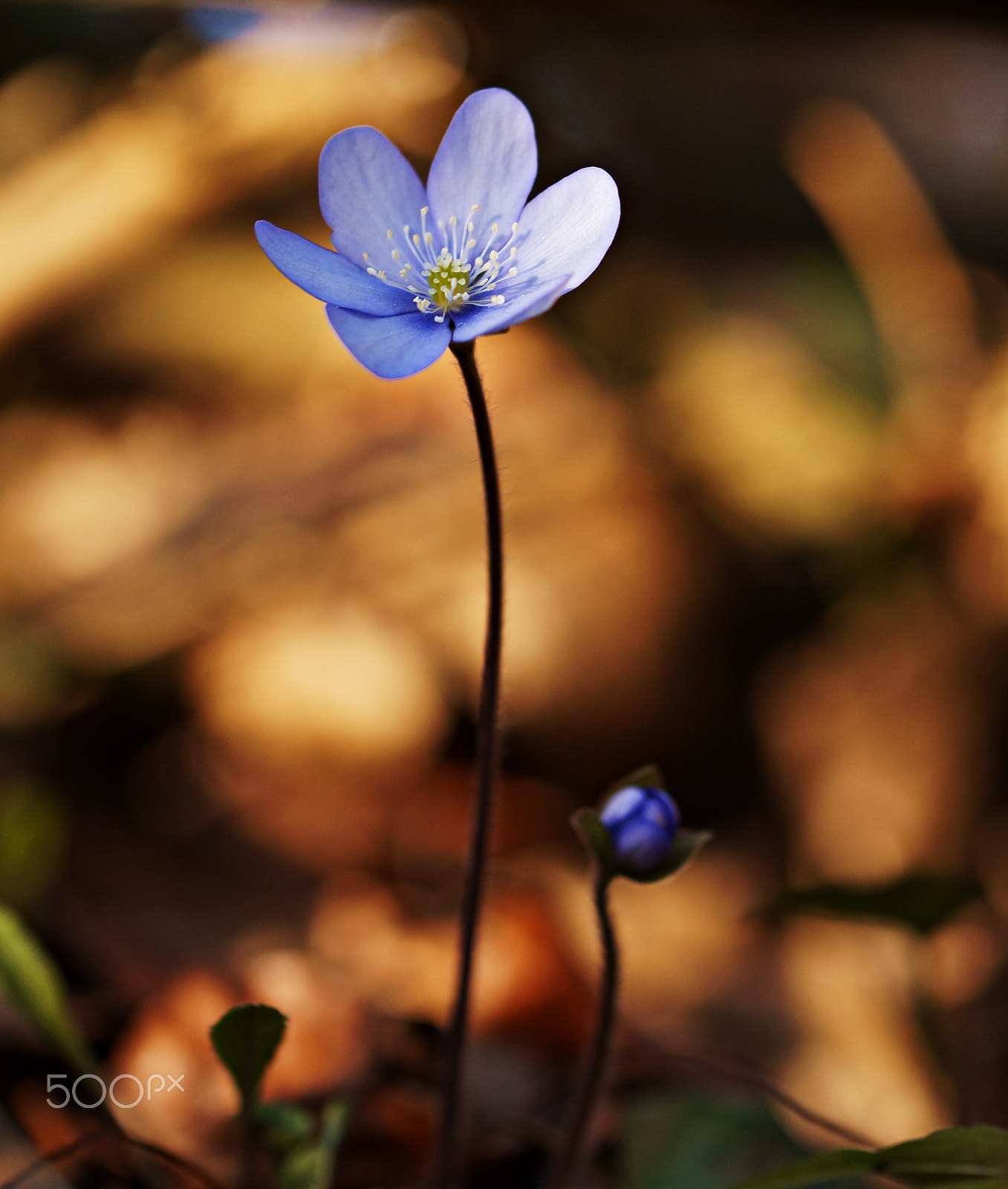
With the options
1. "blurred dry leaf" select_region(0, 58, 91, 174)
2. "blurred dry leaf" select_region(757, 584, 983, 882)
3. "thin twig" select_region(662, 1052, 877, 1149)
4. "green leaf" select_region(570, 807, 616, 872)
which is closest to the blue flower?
"green leaf" select_region(570, 807, 616, 872)

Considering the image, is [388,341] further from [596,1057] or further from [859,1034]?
[859,1034]

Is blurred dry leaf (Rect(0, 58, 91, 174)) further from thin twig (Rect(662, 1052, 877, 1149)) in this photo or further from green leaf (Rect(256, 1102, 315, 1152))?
thin twig (Rect(662, 1052, 877, 1149))

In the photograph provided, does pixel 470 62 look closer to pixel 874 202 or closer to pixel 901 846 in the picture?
pixel 874 202

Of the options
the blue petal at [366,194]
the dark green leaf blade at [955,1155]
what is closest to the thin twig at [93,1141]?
the dark green leaf blade at [955,1155]

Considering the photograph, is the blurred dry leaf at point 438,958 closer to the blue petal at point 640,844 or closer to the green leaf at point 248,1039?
the green leaf at point 248,1039

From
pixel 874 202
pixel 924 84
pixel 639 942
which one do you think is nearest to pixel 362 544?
pixel 639 942

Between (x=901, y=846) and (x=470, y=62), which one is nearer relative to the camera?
(x=901, y=846)
